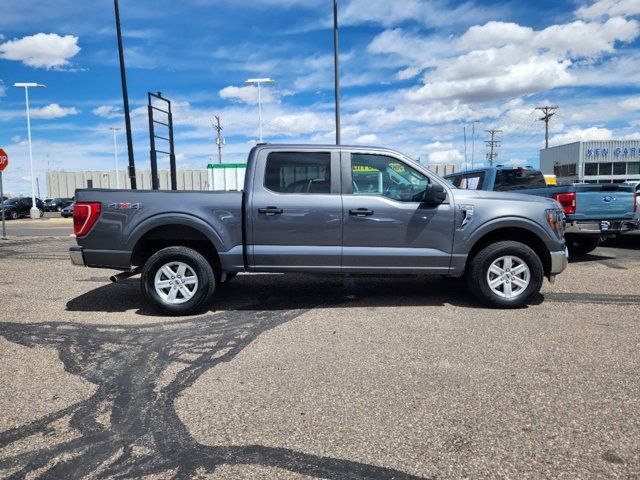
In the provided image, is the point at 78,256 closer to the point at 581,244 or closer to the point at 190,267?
the point at 190,267

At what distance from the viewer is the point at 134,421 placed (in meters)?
3.02

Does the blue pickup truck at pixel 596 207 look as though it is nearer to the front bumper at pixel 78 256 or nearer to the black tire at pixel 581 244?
the black tire at pixel 581 244

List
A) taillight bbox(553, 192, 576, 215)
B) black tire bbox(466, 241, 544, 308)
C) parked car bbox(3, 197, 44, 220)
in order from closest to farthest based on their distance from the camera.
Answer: black tire bbox(466, 241, 544, 308), taillight bbox(553, 192, 576, 215), parked car bbox(3, 197, 44, 220)

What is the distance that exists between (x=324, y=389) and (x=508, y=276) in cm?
316

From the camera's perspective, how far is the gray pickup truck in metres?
5.47

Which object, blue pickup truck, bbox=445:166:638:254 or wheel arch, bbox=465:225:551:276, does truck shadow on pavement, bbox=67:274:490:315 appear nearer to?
wheel arch, bbox=465:225:551:276

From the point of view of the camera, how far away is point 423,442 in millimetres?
2736

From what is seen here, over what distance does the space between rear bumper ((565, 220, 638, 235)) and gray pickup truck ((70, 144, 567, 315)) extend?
114 inches

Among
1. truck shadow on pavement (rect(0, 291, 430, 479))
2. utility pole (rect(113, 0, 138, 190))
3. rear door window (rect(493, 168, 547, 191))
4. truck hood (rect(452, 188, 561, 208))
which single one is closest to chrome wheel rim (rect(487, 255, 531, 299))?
truck hood (rect(452, 188, 561, 208))

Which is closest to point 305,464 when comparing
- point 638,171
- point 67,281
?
point 67,281

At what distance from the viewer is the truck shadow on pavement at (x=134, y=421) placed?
2.51 m

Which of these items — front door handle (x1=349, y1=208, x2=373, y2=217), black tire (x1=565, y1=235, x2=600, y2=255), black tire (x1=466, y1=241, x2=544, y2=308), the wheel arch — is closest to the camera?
front door handle (x1=349, y1=208, x2=373, y2=217)

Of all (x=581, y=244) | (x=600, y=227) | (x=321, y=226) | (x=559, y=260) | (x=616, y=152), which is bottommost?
(x=581, y=244)

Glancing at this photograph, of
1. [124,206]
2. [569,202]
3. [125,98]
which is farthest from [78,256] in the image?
[125,98]
